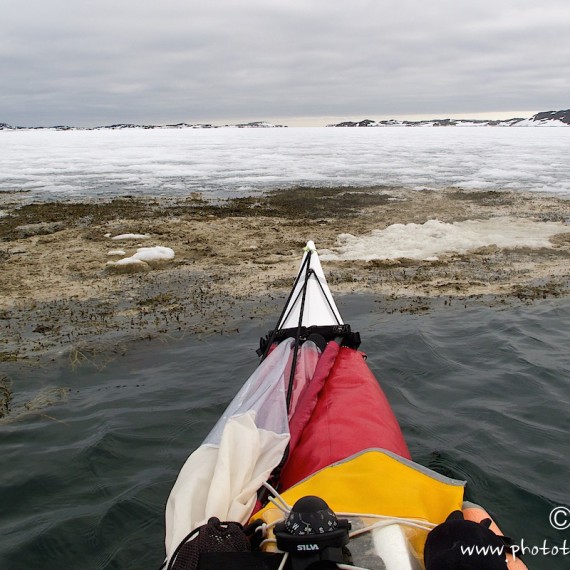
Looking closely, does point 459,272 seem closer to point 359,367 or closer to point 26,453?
point 359,367

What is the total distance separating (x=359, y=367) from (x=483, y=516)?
2.29 m

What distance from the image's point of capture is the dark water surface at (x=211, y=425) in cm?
368

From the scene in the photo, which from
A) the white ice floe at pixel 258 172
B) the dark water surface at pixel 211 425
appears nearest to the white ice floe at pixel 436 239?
the dark water surface at pixel 211 425

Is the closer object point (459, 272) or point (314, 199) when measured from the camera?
point (459, 272)

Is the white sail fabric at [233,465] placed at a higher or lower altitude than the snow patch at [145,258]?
lower

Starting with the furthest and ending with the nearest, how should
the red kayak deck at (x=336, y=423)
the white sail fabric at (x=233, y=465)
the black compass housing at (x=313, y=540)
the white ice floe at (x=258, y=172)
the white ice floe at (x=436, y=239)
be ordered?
the white ice floe at (x=258, y=172) → the white ice floe at (x=436, y=239) → the red kayak deck at (x=336, y=423) → the white sail fabric at (x=233, y=465) → the black compass housing at (x=313, y=540)

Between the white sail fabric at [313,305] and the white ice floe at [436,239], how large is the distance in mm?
3926

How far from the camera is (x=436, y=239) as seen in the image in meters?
11.6

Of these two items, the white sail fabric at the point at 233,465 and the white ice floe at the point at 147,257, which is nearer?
the white sail fabric at the point at 233,465

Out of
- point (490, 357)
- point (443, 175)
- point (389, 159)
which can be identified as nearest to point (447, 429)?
point (490, 357)

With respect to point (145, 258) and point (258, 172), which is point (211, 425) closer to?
point (145, 258)

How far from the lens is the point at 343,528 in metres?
2.15

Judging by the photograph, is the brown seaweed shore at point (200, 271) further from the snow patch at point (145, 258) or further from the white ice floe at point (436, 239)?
the white ice floe at point (436, 239)

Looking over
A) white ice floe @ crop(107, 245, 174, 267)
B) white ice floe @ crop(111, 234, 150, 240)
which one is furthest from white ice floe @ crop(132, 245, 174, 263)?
white ice floe @ crop(111, 234, 150, 240)
